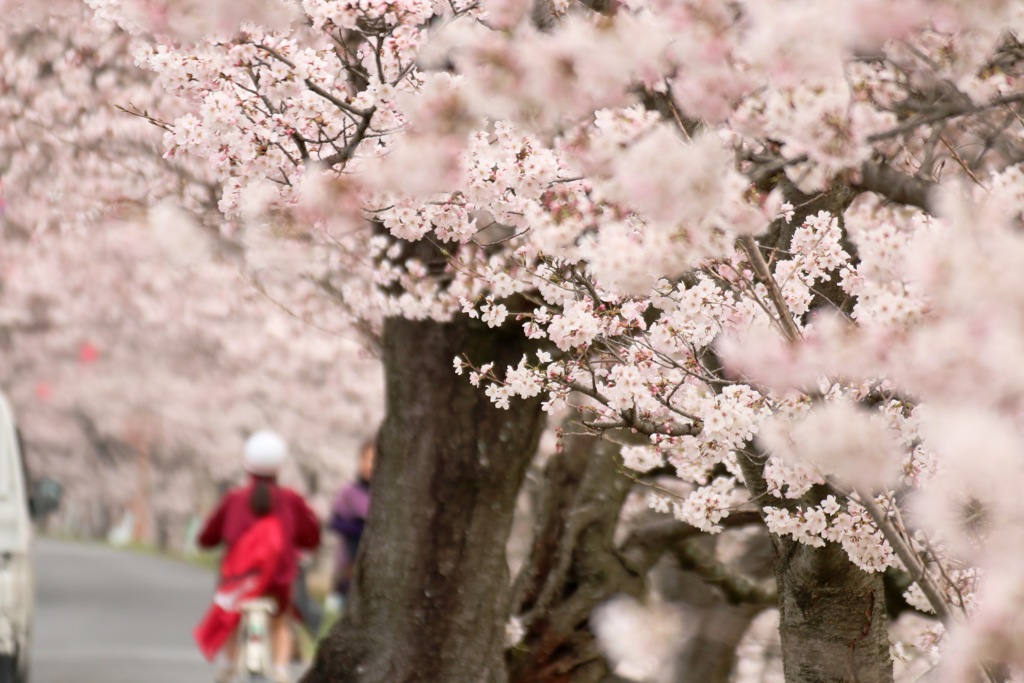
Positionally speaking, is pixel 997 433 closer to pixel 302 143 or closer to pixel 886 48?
pixel 886 48

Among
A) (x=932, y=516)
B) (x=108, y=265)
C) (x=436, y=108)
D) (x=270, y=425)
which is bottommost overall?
(x=932, y=516)

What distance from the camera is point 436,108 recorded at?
396 cm

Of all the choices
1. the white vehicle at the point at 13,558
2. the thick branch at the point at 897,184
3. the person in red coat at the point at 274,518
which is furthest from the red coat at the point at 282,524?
the thick branch at the point at 897,184

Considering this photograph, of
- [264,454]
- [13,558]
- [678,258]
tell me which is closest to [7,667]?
[13,558]

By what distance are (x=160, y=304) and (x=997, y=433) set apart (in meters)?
19.2

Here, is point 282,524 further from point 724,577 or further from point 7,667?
point 724,577

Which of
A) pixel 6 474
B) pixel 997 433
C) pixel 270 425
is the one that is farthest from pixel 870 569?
pixel 270 425

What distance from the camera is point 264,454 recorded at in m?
8.88

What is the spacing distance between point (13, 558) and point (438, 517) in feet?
6.88

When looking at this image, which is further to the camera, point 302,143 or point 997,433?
point 302,143

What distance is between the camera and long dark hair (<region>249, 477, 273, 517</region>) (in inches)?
349

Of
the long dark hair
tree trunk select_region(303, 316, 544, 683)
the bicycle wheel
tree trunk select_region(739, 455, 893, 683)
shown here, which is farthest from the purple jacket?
tree trunk select_region(739, 455, 893, 683)

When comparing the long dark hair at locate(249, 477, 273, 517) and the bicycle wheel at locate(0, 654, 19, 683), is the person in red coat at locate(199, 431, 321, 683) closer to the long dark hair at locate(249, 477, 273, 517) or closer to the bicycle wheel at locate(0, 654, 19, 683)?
the long dark hair at locate(249, 477, 273, 517)

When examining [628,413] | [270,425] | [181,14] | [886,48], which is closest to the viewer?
[886,48]
